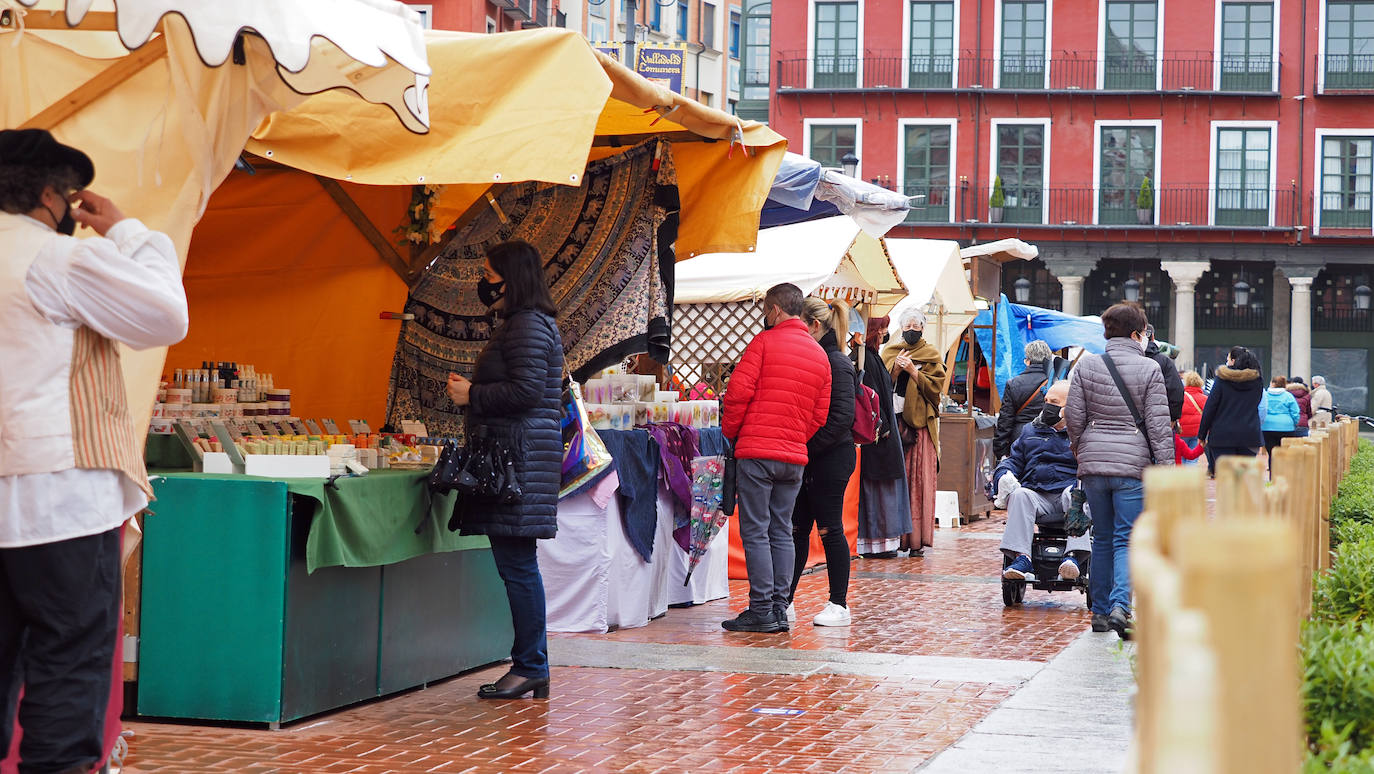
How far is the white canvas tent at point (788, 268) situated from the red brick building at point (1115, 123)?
93.9ft

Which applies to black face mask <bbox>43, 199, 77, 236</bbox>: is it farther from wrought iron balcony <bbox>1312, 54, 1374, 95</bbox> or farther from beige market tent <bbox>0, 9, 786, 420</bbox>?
wrought iron balcony <bbox>1312, 54, 1374, 95</bbox>

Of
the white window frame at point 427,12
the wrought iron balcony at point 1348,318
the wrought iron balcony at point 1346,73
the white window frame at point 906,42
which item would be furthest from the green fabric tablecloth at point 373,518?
the wrought iron balcony at point 1348,318

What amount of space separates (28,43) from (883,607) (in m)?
6.44

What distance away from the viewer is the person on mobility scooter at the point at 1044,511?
9961 millimetres

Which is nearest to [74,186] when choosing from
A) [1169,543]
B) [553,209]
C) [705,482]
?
[1169,543]

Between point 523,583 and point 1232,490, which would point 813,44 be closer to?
point 523,583

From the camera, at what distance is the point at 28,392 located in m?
4.02

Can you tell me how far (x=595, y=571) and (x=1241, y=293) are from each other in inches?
1515

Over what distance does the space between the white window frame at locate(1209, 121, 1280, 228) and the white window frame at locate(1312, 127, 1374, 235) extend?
96cm

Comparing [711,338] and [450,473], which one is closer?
[450,473]

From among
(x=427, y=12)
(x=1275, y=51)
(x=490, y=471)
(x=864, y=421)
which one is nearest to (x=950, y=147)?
(x=1275, y=51)

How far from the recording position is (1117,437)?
8.45 meters

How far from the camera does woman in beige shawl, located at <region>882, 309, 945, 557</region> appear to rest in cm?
1330

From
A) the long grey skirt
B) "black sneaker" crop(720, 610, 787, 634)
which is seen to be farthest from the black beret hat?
the long grey skirt
